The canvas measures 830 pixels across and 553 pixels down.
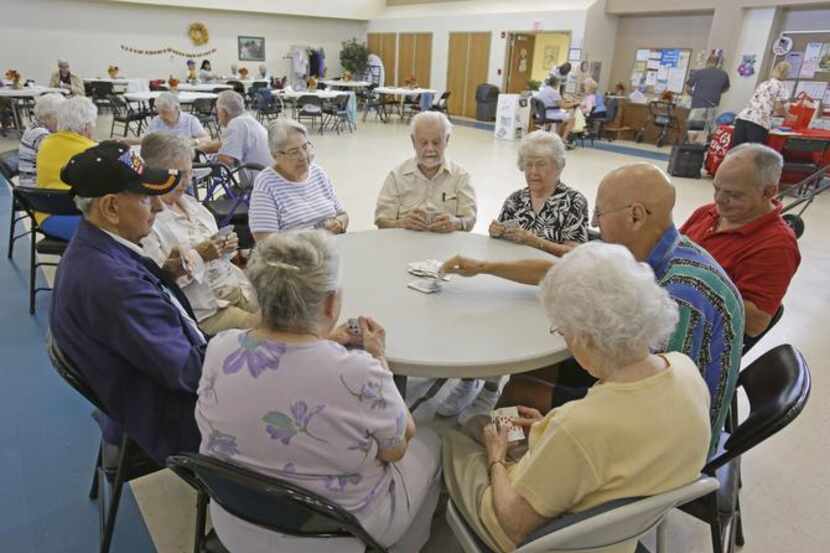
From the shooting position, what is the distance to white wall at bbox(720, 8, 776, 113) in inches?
385

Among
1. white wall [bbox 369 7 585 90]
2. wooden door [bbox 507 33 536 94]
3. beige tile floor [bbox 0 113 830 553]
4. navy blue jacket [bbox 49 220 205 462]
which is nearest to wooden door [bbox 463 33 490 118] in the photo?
white wall [bbox 369 7 585 90]

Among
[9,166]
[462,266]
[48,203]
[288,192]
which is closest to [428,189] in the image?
[288,192]

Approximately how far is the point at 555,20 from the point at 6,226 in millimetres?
12071

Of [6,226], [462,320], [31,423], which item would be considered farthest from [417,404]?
[6,226]

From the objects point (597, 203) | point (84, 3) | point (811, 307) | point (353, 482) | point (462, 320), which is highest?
point (84, 3)

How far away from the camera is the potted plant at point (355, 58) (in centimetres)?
1698

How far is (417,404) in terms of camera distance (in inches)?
96.7

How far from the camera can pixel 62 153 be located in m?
3.18

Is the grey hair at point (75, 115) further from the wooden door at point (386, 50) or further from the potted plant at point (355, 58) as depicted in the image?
the wooden door at point (386, 50)

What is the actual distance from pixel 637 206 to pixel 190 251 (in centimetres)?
159

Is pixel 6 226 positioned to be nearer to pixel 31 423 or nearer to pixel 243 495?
pixel 31 423

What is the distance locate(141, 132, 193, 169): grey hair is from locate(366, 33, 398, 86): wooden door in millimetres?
16651

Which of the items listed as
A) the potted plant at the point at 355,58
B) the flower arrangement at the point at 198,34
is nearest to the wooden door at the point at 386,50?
the potted plant at the point at 355,58

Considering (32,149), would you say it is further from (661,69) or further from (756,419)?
(661,69)
